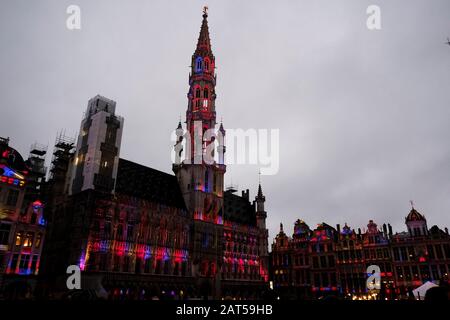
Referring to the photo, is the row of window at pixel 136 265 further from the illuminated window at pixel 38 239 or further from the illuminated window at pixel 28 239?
the illuminated window at pixel 28 239

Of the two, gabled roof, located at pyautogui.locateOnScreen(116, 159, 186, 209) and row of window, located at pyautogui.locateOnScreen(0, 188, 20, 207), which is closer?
row of window, located at pyautogui.locateOnScreen(0, 188, 20, 207)

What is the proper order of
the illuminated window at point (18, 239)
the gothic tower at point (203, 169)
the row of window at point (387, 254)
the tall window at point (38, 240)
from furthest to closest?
1. the row of window at point (387, 254)
2. the gothic tower at point (203, 169)
3. the tall window at point (38, 240)
4. the illuminated window at point (18, 239)

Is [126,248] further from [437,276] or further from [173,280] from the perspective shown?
[437,276]

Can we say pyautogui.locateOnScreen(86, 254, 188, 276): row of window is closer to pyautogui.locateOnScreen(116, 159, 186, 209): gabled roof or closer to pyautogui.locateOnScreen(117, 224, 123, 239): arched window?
pyautogui.locateOnScreen(117, 224, 123, 239): arched window

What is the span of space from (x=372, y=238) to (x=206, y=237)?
116ft

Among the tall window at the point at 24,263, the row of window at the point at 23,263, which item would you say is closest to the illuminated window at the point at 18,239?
the row of window at the point at 23,263

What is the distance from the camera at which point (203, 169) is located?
6469cm

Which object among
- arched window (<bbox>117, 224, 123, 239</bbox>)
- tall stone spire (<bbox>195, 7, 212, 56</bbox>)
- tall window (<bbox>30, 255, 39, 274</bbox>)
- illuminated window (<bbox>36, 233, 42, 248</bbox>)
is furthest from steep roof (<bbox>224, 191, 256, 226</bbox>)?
tall window (<bbox>30, 255, 39, 274</bbox>)

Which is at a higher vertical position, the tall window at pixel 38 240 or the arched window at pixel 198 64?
the arched window at pixel 198 64

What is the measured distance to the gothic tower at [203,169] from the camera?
195 ft

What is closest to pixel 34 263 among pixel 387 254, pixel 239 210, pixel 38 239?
pixel 38 239

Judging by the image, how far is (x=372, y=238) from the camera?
66812mm

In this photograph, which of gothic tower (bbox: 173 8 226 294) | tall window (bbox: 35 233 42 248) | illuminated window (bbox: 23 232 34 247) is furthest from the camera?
gothic tower (bbox: 173 8 226 294)

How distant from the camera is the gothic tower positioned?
5947 cm
